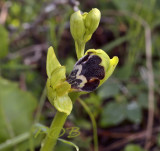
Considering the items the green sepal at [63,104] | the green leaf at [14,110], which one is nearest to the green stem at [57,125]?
the green sepal at [63,104]

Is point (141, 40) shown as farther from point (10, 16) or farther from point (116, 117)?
point (10, 16)

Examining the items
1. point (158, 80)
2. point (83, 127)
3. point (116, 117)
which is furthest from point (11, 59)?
point (158, 80)

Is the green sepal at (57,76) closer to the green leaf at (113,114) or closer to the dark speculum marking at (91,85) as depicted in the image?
the dark speculum marking at (91,85)

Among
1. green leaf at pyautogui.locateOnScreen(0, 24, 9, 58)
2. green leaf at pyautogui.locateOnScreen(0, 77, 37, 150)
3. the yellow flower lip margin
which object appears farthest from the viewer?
green leaf at pyautogui.locateOnScreen(0, 24, 9, 58)

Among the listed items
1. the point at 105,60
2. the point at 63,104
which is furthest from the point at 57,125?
the point at 105,60

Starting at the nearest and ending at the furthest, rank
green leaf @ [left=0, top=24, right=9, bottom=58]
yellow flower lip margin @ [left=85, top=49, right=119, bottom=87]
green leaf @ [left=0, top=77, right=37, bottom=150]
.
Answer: yellow flower lip margin @ [left=85, top=49, right=119, bottom=87] → green leaf @ [left=0, top=77, right=37, bottom=150] → green leaf @ [left=0, top=24, right=9, bottom=58]

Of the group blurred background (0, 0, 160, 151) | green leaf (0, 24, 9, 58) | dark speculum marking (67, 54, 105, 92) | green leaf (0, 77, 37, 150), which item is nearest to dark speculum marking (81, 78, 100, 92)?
dark speculum marking (67, 54, 105, 92)

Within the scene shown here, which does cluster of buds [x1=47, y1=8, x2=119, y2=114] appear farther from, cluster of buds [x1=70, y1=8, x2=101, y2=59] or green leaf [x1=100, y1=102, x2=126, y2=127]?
green leaf [x1=100, y1=102, x2=126, y2=127]
